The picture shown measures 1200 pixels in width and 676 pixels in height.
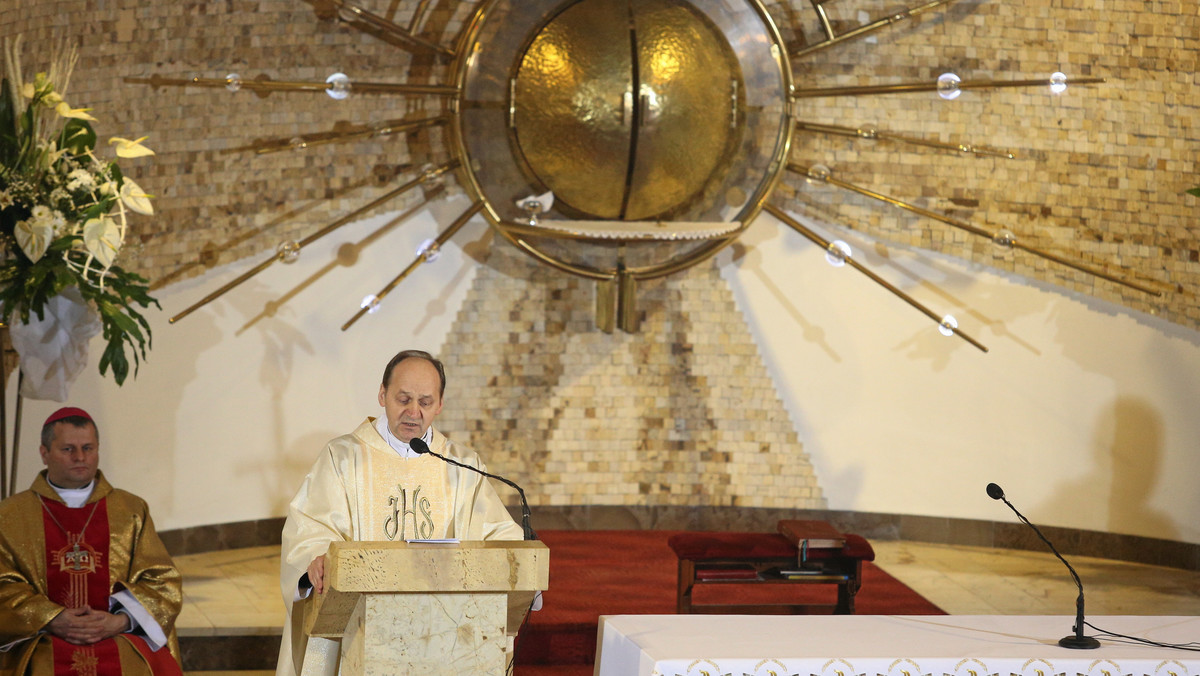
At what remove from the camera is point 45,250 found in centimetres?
444

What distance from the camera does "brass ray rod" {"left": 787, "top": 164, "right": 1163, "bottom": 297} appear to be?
6.46m

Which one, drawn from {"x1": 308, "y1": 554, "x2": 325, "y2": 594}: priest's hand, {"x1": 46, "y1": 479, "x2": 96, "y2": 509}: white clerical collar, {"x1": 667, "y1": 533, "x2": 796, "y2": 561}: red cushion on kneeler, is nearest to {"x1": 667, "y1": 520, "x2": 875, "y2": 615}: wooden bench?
{"x1": 667, "y1": 533, "x2": 796, "y2": 561}: red cushion on kneeler

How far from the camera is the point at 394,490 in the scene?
3.71 m

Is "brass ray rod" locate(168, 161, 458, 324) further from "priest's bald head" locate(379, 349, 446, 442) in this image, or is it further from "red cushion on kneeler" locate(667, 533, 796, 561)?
"priest's bald head" locate(379, 349, 446, 442)

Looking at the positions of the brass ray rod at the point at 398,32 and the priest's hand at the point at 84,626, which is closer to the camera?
the priest's hand at the point at 84,626

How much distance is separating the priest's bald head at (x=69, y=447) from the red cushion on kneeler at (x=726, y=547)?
7.15ft

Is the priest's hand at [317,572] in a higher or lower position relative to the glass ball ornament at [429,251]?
lower

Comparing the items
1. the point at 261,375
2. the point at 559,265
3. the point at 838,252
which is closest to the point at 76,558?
the point at 261,375

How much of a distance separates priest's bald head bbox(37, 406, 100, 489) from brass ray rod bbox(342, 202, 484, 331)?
2136 millimetres

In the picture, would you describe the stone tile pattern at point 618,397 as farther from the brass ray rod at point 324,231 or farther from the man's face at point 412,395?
the man's face at point 412,395

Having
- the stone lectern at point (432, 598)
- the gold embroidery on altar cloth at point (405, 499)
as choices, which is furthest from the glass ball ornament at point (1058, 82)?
the stone lectern at point (432, 598)

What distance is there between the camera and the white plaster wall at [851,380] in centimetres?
628

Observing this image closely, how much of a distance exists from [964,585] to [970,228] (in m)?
1.87

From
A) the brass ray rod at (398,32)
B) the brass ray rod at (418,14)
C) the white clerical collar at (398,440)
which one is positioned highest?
the brass ray rod at (418,14)
